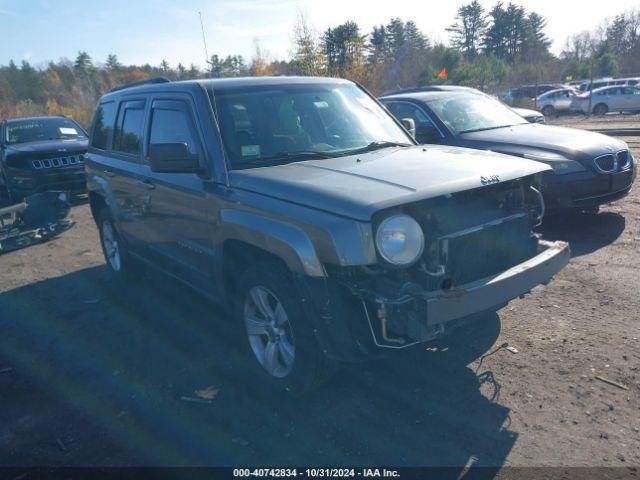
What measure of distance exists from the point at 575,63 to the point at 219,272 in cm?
5791

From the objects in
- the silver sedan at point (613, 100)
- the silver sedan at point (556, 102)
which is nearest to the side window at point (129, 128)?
A: the silver sedan at point (613, 100)

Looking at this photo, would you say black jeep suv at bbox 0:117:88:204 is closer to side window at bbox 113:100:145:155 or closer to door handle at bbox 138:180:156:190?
side window at bbox 113:100:145:155

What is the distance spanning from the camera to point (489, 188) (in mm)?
3410

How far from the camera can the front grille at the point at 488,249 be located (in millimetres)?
3262

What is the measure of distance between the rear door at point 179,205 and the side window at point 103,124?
1175 mm

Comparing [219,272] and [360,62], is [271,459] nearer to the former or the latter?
[219,272]

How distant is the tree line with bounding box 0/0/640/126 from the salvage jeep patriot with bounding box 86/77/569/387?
1.44 meters

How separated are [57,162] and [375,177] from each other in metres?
9.56

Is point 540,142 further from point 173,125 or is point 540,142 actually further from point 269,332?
point 269,332

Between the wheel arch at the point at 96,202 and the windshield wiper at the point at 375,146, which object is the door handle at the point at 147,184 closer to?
the wheel arch at the point at 96,202

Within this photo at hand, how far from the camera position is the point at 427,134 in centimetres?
773

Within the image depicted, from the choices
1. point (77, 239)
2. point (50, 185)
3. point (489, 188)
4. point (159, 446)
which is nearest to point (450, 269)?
point (489, 188)

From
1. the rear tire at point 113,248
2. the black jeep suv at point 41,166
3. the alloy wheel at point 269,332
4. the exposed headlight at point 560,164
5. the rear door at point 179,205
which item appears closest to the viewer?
the alloy wheel at point 269,332

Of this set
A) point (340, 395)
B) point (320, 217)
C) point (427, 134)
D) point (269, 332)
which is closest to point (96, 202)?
point (269, 332)
